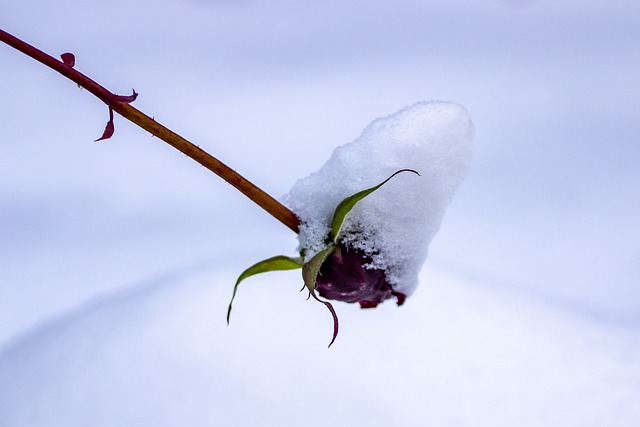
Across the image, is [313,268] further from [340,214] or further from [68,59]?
[68,59]

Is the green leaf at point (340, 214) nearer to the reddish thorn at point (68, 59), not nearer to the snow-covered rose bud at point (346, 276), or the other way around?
the snow-covered rose bud at point (346, 276)

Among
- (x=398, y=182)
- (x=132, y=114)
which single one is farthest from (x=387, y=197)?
(x=132, y=114)

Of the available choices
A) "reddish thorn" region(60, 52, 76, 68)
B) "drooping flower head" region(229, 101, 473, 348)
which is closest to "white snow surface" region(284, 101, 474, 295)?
"drooping flower head" region(229, 101, 473, 348)

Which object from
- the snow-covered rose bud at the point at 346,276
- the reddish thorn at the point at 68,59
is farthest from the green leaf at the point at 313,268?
the reddish thorn at the point at 68,59

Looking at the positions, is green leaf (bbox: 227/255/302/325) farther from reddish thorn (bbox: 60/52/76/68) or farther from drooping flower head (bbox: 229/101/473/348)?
reddish thorn (bbox: 60/52/76/68)

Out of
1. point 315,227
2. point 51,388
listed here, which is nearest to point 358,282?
point 315,227
